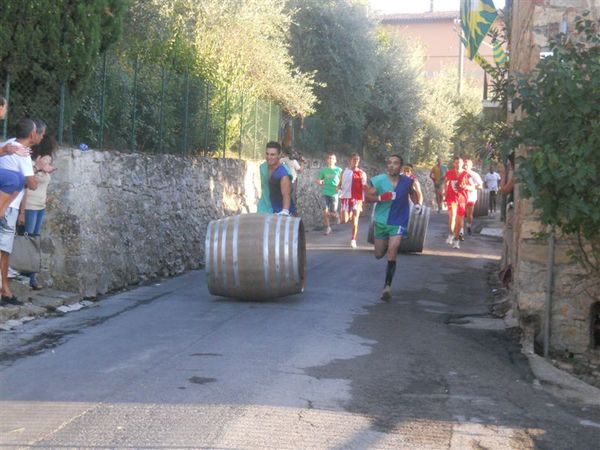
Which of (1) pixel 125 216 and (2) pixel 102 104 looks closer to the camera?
(2) pixel 102 104

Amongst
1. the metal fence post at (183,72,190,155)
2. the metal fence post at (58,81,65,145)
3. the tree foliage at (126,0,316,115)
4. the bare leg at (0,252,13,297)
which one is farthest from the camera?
the tree foliage at (126,0,316,115)

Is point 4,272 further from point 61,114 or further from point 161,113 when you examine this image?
point 161,113

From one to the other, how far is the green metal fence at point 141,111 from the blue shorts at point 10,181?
5.55 ft

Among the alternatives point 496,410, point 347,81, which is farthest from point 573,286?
point 347,81

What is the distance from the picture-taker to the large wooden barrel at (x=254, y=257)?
394 inches

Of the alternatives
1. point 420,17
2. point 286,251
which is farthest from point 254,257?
point 420,17

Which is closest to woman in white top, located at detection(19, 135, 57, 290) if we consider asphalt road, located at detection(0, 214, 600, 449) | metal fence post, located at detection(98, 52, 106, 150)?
asphalt road, located at detection(0, 214, 600, 449)

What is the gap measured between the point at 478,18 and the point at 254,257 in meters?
6.58

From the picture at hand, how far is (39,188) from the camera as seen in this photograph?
10109 millimetres

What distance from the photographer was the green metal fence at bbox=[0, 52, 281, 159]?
434 inches

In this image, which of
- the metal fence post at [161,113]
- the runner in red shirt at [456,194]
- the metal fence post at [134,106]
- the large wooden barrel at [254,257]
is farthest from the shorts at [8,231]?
the runner in red shirt at [456,194]

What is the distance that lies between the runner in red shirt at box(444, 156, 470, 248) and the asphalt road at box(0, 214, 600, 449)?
7.46 m

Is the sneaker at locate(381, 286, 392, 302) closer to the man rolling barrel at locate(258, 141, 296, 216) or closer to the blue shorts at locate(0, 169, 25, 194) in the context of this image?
the man rolling barrel at locate(258, 141, 296, 216)

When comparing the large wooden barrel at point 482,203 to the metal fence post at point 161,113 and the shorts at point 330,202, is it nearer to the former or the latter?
the shorts at point 330,202
